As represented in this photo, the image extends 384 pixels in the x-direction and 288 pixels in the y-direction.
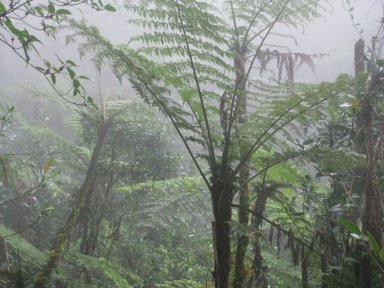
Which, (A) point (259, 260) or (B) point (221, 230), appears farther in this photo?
(A) point (259, 260)

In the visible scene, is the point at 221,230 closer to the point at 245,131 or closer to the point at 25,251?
the point at 245,131

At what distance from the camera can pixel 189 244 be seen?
5441mm

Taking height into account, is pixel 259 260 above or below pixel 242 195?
below

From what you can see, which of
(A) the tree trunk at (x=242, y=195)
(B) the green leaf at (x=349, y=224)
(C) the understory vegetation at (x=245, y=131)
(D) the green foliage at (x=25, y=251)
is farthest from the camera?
(D) the green foliage at (x=25, y=251)

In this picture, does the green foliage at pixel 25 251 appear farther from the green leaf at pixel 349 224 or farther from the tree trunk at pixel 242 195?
the green leaf at pixel 349 224

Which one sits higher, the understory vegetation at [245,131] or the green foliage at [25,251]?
the understory vegetation at [245,131]

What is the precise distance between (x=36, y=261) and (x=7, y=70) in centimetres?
1838

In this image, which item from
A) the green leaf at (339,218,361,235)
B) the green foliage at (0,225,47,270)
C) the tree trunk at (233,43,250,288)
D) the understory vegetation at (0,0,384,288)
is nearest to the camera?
the green leaf at (339,218,361,235)

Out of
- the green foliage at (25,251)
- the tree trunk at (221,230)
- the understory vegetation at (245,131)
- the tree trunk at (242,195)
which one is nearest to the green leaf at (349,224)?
the understory vegetation at (245,131)

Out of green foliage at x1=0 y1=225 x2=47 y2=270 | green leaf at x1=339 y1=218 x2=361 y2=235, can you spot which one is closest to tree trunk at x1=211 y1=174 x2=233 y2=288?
green leaf at x1=339 y1=218 x2=361 y2=235

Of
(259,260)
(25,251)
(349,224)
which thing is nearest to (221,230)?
(259,260)

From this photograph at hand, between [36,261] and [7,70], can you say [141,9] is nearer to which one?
[36,261]

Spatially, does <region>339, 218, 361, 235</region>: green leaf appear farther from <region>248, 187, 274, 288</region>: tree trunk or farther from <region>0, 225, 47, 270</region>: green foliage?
<region>0, 225, 47, 270</region>: green foliage

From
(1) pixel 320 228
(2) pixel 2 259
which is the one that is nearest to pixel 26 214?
(2) pixel 2 259
